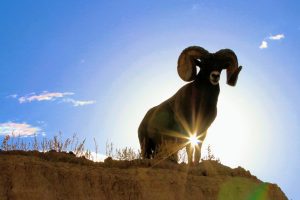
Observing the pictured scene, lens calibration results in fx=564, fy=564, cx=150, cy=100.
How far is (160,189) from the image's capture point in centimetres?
1009

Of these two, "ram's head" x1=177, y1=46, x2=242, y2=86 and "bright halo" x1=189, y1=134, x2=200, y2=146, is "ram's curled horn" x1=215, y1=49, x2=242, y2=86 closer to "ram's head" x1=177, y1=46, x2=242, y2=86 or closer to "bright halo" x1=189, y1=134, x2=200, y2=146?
"ram's head" x1=177, y1=46, x2=242, y2=86

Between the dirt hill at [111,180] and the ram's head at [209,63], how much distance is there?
3643mm

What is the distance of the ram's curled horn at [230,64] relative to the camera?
15.4 meters

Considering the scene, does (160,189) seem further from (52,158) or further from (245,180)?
(245,180)

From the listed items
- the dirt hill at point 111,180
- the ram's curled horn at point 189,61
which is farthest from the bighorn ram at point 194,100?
the dirt hill at point 111,180

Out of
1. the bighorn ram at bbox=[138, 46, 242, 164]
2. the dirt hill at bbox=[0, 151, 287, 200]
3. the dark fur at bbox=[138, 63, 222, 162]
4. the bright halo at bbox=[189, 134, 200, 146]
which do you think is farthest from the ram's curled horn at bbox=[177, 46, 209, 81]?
the dirt hill at bbox=[0, 151, 287, 200]

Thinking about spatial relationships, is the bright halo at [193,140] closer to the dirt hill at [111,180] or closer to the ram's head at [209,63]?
the ram's head at [209,63]

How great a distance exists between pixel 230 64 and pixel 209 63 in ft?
3.05

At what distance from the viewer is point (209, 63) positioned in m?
15.2

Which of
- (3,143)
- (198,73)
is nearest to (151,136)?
(198,73)

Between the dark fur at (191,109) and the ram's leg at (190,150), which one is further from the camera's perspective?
the dark fur at (191,109)

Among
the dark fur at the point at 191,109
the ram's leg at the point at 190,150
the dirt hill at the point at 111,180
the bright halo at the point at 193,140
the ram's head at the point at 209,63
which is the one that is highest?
the ram's head at the point at 209,63

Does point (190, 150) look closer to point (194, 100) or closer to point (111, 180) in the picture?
point (194, 100)

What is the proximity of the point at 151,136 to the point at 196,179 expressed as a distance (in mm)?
5399
